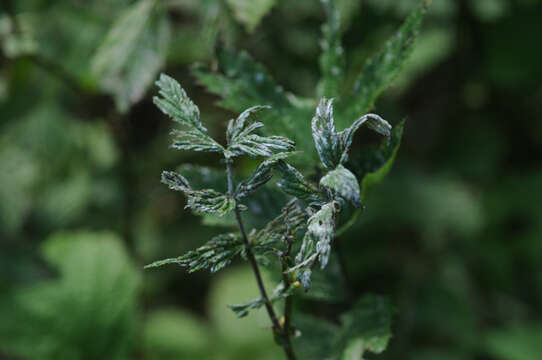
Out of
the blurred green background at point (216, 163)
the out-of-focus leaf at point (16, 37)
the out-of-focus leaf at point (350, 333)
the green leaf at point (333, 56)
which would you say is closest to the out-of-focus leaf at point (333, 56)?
the green leaf at point (333, 56)

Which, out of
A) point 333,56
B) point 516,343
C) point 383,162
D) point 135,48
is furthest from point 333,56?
point 516,343

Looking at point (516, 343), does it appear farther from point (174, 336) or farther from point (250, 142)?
point (250, 142)

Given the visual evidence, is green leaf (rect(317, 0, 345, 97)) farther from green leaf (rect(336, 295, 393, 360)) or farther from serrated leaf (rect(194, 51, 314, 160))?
green leaf (rect(336, 295, 393, 360))

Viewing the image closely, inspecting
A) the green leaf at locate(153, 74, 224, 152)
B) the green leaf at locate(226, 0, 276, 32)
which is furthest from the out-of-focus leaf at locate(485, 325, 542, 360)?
the green leaf at locate(153, 74, 224, 152)

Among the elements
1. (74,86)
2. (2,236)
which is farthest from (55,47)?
(2,236)

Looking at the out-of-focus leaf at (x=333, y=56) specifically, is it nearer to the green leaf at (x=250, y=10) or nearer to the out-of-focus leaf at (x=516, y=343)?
the green leaf at (x=250, y=10)

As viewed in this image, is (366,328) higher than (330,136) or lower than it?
lower
